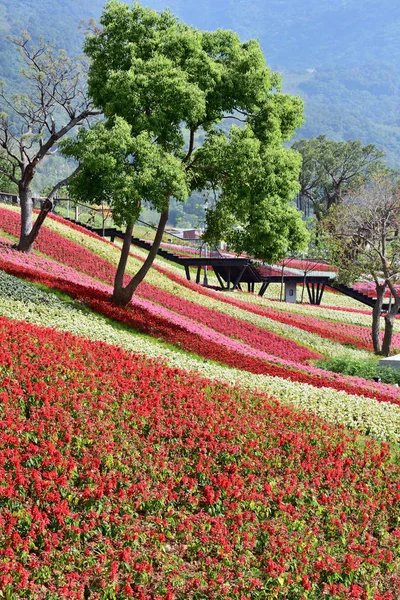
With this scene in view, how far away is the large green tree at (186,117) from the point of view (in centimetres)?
2253

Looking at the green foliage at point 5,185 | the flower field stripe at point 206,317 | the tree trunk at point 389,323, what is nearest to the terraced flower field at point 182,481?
the flower field stripe at point 206,317

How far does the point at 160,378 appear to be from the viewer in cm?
1411

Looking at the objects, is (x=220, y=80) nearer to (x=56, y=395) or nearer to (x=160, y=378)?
(x=160, y=378)

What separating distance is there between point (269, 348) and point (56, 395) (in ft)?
70.1

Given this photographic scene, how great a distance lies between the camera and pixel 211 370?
58.9 feet

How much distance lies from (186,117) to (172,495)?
1692 centimetres

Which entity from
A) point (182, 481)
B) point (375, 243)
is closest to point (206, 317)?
point (375, 243)

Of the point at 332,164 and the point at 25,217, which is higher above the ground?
the point at 332,164

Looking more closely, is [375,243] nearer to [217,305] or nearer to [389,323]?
[389,323]

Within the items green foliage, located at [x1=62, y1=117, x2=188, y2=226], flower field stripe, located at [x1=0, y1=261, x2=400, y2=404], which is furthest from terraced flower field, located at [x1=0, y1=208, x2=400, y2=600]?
green foliage, located at [x1=62, y1=117, x2=188, y2=226]

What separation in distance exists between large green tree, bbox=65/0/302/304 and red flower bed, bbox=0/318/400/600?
10.6 metres

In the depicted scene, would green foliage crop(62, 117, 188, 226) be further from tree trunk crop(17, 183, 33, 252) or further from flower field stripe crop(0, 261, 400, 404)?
tree trunk crop(17, 183, 33, 252)

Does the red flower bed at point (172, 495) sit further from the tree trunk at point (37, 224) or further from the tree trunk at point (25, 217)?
the tree trunk at point (25, 217)

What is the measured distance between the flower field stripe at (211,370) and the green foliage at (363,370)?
821 centimetres
